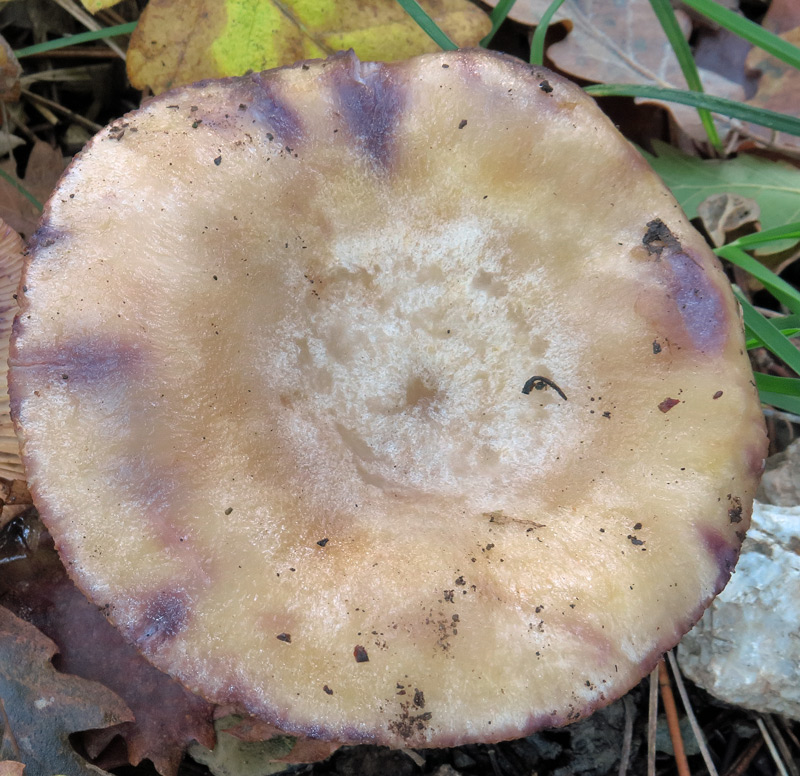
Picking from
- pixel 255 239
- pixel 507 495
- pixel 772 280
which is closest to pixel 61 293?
pixel 255 239

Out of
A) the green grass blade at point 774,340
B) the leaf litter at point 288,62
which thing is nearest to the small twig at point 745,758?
the leaf litter at point 288,62

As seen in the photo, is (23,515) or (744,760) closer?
(23,515)

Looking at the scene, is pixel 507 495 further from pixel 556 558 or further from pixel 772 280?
pixel 772 280

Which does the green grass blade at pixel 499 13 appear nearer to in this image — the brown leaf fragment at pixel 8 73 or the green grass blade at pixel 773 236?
the green grass blade at pixel 773 236

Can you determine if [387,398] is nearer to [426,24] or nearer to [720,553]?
[720,553]

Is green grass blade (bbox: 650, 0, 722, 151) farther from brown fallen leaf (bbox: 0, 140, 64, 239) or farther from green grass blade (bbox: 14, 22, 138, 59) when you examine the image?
brown fallen leaf (bbox: 0, 140, 64, 239)
